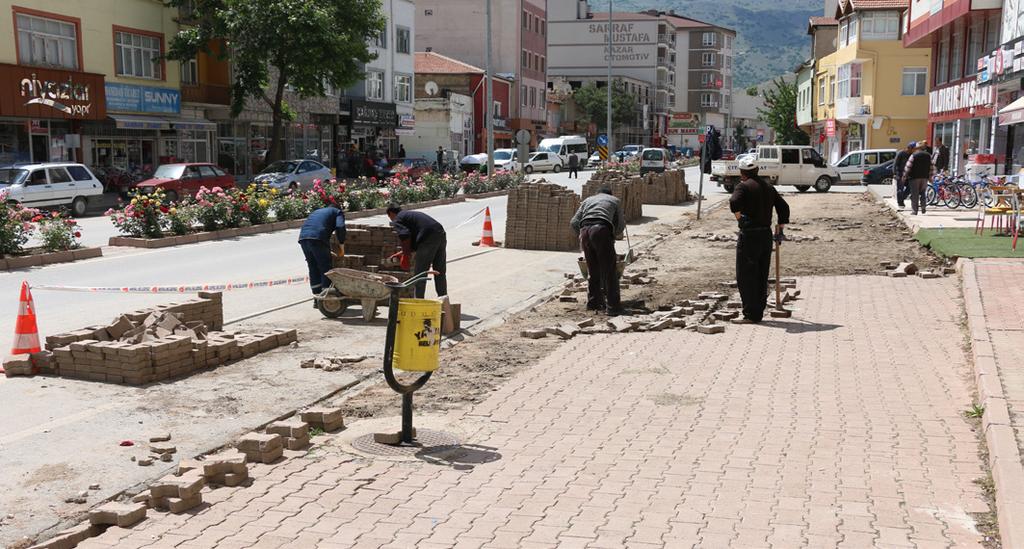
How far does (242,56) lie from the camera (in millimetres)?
39094

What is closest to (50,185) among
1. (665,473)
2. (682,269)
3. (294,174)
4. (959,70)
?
(294,174)

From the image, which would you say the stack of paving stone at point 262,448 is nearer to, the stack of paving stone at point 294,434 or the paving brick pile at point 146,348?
the stack of paving stone at point 294,434

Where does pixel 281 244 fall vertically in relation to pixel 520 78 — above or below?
below

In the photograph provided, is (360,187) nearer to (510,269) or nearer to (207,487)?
(510,269)

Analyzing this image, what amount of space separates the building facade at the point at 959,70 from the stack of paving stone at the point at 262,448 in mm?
29753

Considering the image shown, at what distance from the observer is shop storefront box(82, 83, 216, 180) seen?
35812 millimetres

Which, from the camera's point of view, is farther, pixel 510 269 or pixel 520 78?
pixel 520 78

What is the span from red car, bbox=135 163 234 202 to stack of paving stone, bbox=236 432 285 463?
2375 cm

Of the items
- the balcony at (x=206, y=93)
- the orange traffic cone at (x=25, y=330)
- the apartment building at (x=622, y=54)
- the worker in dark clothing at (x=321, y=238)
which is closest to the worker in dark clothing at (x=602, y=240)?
the worker in dark clothing at (x=321, y=238)

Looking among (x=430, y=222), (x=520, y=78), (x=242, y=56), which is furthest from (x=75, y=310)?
(x=520, y=78)

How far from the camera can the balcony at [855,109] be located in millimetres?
52547

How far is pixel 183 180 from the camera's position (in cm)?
3008

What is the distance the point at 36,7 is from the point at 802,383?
31590 millimetres

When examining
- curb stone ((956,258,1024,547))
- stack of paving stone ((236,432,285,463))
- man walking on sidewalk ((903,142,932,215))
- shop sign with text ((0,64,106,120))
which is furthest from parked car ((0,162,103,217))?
curb stone ((956,258,1024,547))
